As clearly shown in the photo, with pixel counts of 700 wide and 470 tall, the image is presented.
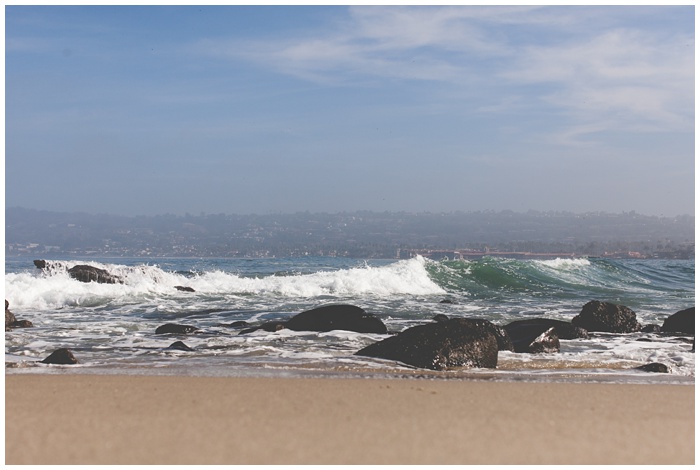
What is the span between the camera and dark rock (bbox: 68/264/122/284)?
23734 mm

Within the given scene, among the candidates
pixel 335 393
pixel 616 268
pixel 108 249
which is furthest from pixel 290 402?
pixel 108 249

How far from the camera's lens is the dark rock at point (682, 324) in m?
Answer: 13.3

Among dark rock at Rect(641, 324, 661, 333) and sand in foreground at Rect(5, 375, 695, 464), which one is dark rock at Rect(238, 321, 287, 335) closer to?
sand in foreground at Rect(5, 375, 695, 464)

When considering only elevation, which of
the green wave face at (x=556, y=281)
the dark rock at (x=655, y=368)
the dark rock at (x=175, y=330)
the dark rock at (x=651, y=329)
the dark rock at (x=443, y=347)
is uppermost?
the dark rock at (x=443, y=347)

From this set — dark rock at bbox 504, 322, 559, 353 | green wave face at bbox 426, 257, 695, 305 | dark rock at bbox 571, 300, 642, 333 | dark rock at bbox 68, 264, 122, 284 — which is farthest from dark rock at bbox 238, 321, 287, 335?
dark rock at bbox 68, 264, 122, 284

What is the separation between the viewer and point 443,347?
894 cm

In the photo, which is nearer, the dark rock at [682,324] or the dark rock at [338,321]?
the dark rock at [338,321]

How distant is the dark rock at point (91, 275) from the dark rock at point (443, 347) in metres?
16.3

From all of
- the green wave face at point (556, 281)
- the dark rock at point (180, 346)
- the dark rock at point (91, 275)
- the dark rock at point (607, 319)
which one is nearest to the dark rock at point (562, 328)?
the dark rock at point (607, 319)

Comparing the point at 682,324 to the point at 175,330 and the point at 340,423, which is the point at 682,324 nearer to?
the point at 175,330

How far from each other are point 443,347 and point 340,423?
155 inches

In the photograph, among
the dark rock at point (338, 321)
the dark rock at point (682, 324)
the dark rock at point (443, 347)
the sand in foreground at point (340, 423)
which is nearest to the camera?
the sand in foreground at point (340, 423)

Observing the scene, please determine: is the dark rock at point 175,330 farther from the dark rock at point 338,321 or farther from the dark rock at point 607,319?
the dark rock at point 607,319

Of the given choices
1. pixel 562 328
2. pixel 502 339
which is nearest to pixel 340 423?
pixel 502 339
